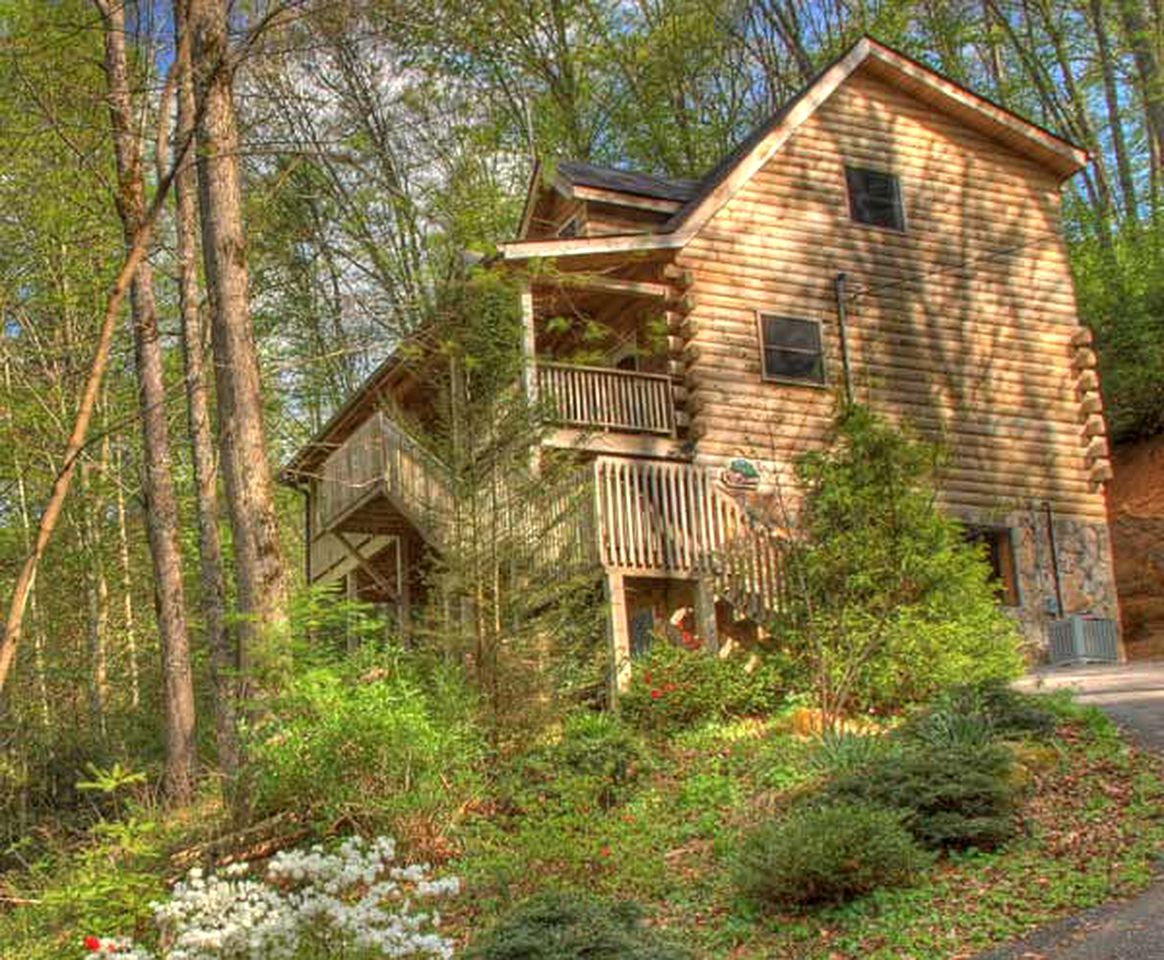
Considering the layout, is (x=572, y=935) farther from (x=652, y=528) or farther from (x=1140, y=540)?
(x=1140, y=540)

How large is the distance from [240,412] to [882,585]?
21.1 feet

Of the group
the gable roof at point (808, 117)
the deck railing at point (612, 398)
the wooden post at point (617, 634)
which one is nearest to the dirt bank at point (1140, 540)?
the gable roof at point (808, 117)

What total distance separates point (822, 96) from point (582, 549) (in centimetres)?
979

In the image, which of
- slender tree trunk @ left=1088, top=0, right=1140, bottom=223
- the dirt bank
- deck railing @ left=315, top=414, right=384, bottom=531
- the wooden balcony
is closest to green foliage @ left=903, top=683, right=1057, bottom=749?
the wooden balcony

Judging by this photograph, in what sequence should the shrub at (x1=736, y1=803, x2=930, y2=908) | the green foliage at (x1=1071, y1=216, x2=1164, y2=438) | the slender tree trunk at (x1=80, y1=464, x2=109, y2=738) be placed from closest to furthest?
the shrub at (x1=736, y1=803, x2=930, y2=908) < the slender tree trunk at (x1=80, y1=464, x2=109, y2=738) < the green foliage at (x1=1071, y1=216, x2=1164, y2=438)

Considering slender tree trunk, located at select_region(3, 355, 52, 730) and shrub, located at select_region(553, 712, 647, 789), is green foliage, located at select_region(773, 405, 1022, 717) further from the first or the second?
slender tree trunk, located at select_region(3, 355, 52, 730)

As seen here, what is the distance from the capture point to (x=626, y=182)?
72.8 feet

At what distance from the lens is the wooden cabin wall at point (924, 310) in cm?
2036

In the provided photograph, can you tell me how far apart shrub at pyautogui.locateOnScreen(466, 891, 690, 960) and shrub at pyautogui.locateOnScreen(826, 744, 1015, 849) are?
7.97 ft

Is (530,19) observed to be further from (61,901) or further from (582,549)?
(61,901)

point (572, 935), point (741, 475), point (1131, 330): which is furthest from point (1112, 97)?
point (572, 935)

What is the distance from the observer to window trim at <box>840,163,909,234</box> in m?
21.9

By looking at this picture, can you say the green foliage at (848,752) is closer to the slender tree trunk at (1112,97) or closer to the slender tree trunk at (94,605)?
the slender tree trunk at (94,605)

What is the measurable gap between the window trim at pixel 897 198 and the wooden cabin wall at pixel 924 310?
77mm
